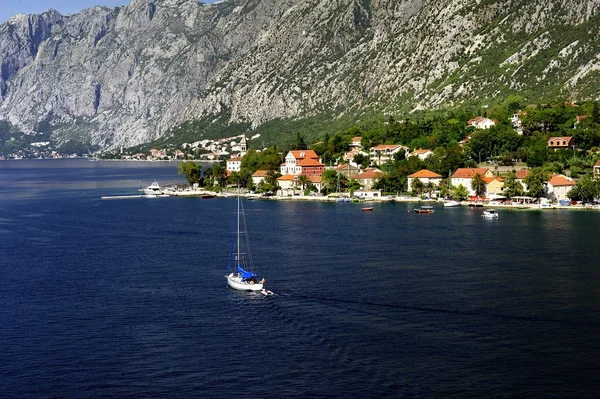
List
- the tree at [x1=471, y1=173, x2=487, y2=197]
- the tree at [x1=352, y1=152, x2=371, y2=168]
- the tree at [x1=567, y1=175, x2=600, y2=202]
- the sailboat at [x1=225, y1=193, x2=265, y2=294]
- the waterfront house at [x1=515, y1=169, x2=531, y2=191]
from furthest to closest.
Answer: the tree at [x1=352, y1=152, x2=371, y2=168]
the tree at [x1=471, y1=173, x2=487, y2=197]
the waterfront house at [x1=515, y1=169, x2=531, y2=191]
the tree at [x1=567, y1=175, x2=600, y2=202]
the sailboat at [x1=225, y1=193, x2=265, y2=294]

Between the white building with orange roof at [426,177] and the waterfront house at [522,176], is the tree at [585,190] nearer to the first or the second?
the waterfront house at [522,176]

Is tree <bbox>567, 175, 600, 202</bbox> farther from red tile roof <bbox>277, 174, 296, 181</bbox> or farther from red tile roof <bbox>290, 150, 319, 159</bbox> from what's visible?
red tile roof <bbox>290, 150, 319, 159</bbox>

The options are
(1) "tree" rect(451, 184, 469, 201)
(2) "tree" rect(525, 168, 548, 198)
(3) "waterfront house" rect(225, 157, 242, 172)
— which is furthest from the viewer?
(3) "waterfront house" rect(225, 157, 242, 172)

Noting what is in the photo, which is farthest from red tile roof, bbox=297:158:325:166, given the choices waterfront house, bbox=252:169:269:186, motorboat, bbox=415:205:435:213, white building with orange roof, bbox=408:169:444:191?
motorboat, bbox=415:205:435:213

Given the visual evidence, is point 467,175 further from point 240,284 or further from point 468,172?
point 240,284

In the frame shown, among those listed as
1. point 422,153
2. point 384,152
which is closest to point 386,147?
point 384,152

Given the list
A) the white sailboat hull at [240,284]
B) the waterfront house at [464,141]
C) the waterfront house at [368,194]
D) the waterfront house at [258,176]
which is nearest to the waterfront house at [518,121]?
the waterfront house at [464,141]
